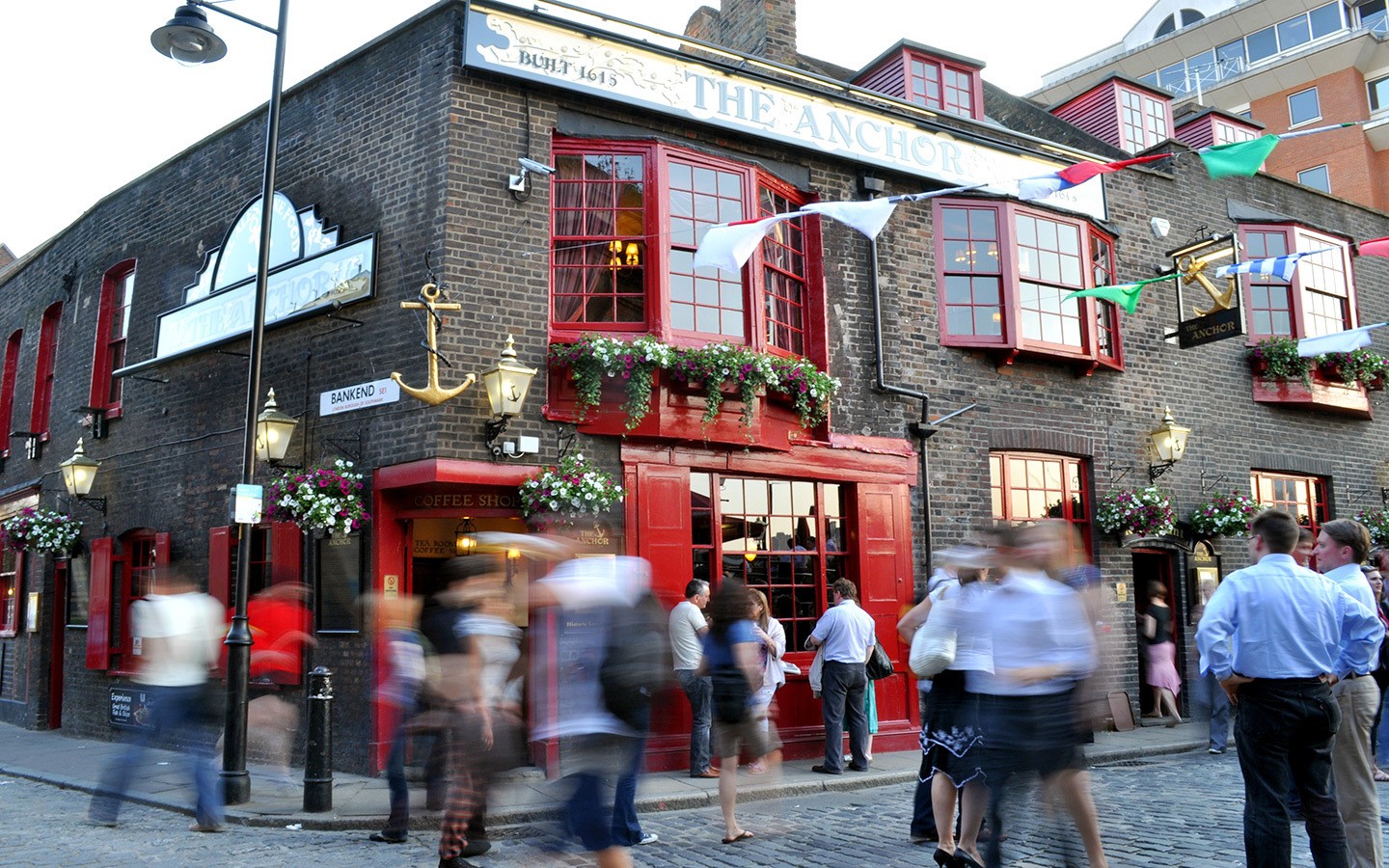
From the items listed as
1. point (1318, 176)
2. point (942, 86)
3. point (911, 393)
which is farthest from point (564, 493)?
point (1318, 176)

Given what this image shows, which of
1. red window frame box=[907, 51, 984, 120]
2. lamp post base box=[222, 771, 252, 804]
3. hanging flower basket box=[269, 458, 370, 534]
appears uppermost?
red window frame box=[907, 51, 984, 120]

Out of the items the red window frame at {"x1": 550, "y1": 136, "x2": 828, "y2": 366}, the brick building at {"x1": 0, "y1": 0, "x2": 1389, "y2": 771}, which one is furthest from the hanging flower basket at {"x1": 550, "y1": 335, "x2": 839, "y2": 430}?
the red window frame at {"x1": 550, "y1": 136, "x2": 828, "y2": 366}

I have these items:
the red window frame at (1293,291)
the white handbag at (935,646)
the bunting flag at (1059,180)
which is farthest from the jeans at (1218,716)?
the red window frame at (1293,291)

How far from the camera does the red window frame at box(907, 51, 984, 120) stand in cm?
1539

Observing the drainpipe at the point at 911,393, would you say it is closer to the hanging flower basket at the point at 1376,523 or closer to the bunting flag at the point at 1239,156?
the bunting flag at the point at 1239,156

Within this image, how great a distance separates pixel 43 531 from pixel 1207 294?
16.2 metres

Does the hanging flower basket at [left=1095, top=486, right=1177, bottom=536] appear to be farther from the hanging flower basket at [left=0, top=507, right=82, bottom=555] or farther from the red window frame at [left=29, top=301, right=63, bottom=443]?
the red window frame at [left=29, top=301, right=63, bottom=443]

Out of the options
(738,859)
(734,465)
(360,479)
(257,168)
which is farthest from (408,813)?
(257,168)

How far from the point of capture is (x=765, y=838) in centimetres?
768

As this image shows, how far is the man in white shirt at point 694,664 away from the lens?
991cm

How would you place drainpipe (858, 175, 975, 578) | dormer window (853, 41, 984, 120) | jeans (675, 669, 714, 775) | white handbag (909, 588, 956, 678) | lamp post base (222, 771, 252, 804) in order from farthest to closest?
dormer window (853, 41, 984, 120) → drainpipe (858, 175, 975, 578) → jeans (675, 669, 714, 775) → lamp post base (222, 771, 252, 804) → white handbag (909, 588, 956, 678)

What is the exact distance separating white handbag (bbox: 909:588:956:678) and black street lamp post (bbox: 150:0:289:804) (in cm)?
577

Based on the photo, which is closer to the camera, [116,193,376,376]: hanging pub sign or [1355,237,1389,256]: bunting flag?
[116,193,376,376]: hanging pub sign

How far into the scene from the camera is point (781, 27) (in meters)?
14.7
